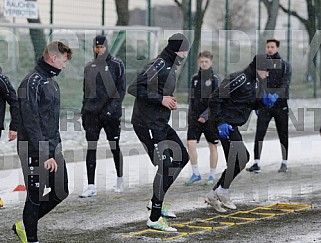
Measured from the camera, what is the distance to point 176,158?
9.08m

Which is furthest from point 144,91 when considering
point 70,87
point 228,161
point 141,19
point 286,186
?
point 141,19

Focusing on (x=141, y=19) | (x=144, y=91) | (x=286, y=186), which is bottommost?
(x=286, y=186)

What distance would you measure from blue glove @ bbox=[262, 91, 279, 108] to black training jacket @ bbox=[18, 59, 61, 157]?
4.85 meters

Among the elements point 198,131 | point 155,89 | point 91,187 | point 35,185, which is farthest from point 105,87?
point 35,185

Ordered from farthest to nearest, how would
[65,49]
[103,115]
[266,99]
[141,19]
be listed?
[141,19] → [266,99] → [103,115] → [65,49]

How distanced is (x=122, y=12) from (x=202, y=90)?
28.1 ft

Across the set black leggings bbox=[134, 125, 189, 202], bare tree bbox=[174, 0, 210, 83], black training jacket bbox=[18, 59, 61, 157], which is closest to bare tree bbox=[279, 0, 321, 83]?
bare tree bbox=[174, 0, 210, 83]

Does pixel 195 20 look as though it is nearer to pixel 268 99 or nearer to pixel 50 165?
pixel 268 99

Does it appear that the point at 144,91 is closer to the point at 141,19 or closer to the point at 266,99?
the point at 266,99

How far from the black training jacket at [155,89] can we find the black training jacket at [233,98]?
0.86 meters

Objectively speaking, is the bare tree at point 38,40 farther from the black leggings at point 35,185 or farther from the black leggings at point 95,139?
the black leggings at point 35,185

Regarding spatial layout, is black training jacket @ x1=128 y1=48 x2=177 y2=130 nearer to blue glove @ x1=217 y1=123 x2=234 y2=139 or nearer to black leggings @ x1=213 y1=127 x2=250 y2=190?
blue glove @ x1=217 y1=123 x2=234 y2=139

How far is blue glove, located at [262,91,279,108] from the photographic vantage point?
12041mm

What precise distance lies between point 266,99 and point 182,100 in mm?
10127
